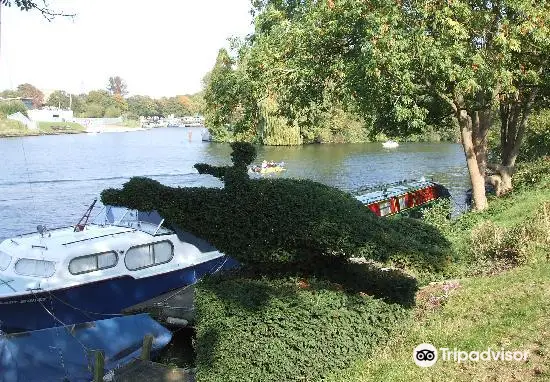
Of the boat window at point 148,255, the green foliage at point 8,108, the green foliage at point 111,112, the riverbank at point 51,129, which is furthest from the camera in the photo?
the green foliage at point 111,112

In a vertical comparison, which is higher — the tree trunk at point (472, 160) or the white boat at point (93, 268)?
the tree trunk at point (472, 160)

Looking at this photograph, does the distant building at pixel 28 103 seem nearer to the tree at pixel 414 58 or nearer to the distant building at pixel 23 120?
the distant building at pixel 23 120

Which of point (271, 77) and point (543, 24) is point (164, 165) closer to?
point (271, 77)

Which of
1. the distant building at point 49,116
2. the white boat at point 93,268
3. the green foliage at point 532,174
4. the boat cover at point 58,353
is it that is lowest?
the boat cover at point 58,353

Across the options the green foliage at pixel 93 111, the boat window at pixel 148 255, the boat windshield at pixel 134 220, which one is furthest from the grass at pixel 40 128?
the boat window at pixel 148 255

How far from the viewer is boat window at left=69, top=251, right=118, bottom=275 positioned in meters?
13.5

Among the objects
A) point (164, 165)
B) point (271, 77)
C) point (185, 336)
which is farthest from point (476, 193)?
point (164, 165)

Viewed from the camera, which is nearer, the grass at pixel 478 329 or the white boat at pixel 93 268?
the grass at pixel 478 329

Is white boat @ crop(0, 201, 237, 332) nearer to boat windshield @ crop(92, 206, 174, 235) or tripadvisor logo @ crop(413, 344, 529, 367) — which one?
boat windshield @ crop(92, 206, 174, 235)

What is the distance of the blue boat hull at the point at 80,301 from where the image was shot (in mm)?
12883

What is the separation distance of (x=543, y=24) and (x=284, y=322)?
12560mm

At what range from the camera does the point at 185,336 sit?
1398 cm

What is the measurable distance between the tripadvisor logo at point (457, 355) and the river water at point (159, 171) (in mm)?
25050

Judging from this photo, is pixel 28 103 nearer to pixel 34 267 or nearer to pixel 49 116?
pixel 49 116
